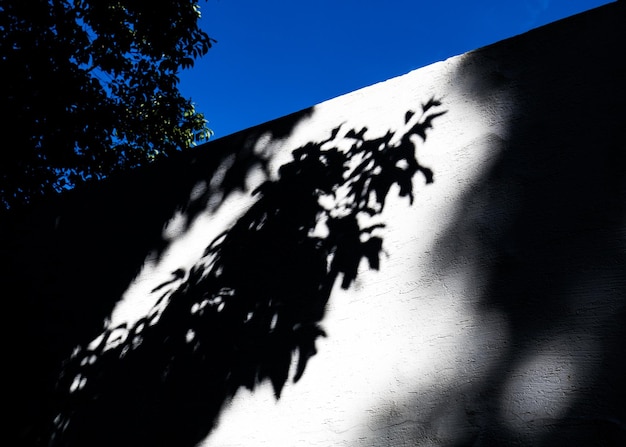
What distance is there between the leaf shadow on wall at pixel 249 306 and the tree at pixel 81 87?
5864mm

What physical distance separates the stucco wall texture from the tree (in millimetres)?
5510

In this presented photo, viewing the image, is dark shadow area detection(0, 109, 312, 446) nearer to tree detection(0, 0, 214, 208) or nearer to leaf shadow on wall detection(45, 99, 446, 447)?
leaf shadow on wall detection(45, 99, 446, 447)

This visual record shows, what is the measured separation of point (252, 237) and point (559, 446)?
7.75 feet

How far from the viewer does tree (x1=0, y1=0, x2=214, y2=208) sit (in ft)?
27.0

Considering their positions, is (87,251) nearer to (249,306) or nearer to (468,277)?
(249,306)

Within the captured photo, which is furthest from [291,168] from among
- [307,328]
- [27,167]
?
[27,167]

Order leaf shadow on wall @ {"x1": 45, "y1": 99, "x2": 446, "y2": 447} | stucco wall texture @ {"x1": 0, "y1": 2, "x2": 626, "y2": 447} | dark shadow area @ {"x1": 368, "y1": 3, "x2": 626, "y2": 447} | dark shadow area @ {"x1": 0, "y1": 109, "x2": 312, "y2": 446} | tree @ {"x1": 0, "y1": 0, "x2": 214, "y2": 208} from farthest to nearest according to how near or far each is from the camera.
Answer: tree @ {"x1": 0, "y1": 0, "x2": 214, "y2": 208} → dark shadow area @ {"x1": 0, "y1": 109, "x2": 312, "y2": 446} → leaf shadow on wall @ {"x1": 45, "y1": 99, "x2": 446, "y2": 447} → stucco wall texture @ {"x1": 0, "y1": 2, "x2": 626, "y2": 447} → dark shadow area @ {"x1": 368, "y1": 3, "x2": 626, "y2": 447}

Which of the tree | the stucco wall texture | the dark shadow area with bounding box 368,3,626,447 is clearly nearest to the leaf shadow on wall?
the stucco wall texture

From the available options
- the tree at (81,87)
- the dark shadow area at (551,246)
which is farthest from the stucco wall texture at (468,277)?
the tree at (81,87)

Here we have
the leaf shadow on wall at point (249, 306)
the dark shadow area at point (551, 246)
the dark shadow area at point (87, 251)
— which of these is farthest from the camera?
the dark shadow area at point (87, 251)

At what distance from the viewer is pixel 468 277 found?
9.43 feet

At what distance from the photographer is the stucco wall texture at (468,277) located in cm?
248

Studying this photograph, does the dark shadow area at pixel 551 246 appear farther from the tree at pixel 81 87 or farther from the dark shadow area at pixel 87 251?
the tree at pixel 81 87

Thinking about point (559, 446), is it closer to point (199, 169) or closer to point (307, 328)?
point (307, 328)
